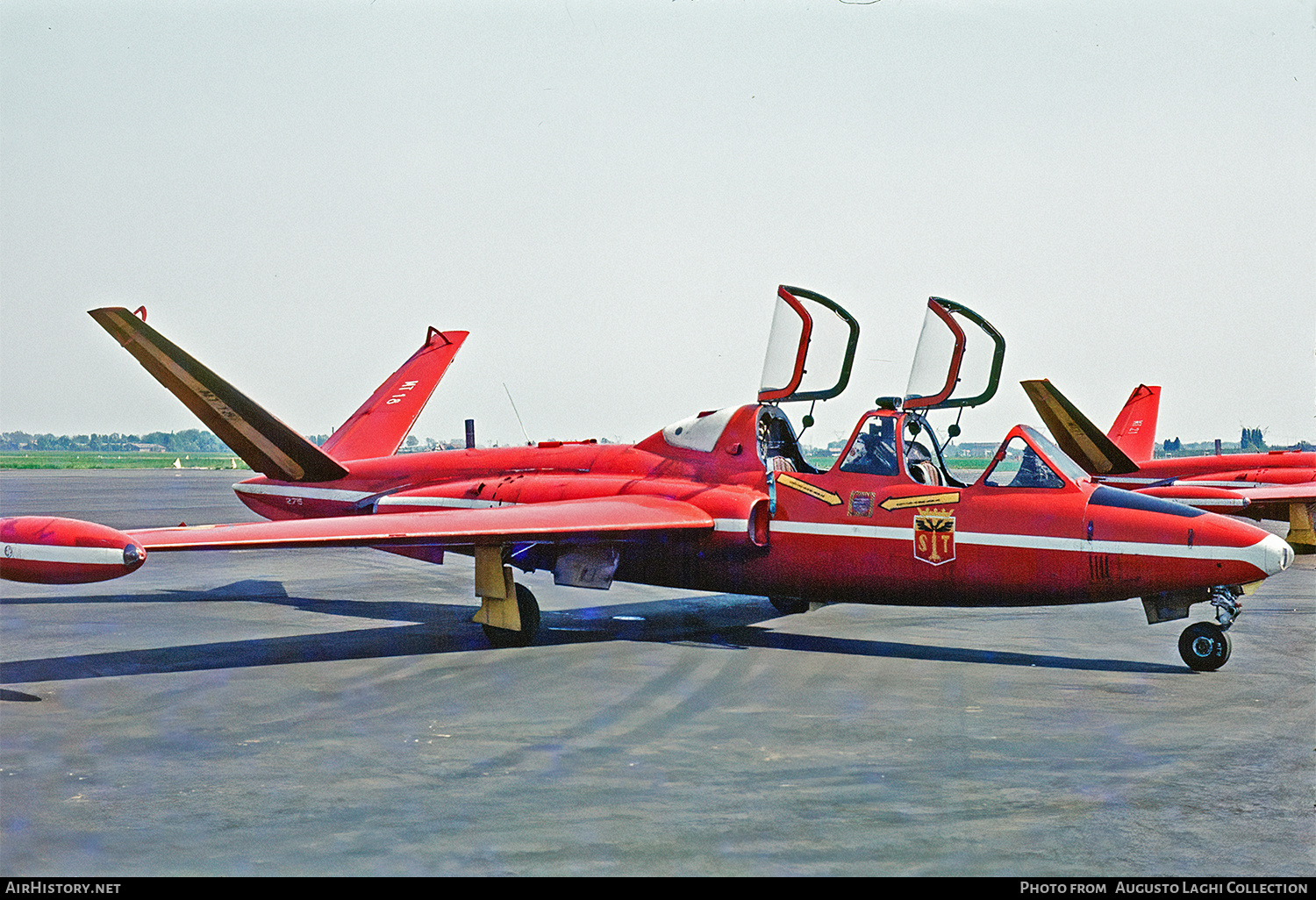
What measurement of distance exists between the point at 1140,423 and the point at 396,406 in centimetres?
2409

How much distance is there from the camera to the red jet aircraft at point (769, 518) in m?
10.4

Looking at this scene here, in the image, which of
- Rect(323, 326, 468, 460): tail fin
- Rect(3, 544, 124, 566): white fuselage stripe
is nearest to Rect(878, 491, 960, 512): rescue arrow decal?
Rect(3, 544, 124, 566): white fuselage stripe

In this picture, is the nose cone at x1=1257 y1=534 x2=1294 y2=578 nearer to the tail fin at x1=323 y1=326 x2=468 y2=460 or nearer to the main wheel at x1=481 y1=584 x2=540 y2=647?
the main wheel at x1=481 y1=584 x2=540 y2=647

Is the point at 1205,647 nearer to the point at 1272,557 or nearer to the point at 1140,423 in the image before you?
the point at 1272,557

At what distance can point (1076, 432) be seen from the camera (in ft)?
82.7

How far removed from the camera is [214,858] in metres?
5.56

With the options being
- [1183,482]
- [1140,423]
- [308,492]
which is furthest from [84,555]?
[1140,423]

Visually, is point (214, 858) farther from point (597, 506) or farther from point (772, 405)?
point (772, 405)

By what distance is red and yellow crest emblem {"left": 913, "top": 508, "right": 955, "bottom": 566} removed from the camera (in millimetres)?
11344

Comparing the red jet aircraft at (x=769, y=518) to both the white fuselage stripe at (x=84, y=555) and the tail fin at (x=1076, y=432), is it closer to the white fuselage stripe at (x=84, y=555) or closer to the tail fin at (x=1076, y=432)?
the white fuselage stripe at (x=84, y=555)

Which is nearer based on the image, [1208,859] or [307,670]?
[1208,859]

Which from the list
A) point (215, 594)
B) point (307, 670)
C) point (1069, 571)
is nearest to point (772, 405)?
point (1069, 571)

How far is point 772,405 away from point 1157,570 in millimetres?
4820

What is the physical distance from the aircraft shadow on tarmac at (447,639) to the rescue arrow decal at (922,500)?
1.52 m
